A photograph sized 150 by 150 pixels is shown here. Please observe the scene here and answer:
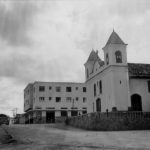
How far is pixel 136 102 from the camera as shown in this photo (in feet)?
130

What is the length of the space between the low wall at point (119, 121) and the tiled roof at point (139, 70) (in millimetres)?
8997

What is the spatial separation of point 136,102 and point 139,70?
18.1 ft

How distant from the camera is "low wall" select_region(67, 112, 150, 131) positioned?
31453 mm

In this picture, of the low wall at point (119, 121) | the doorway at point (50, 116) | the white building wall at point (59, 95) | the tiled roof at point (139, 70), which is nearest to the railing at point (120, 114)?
the low wall at point (119, 121)

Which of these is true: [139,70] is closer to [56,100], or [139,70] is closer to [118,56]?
[118,56]

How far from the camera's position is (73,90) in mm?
74875

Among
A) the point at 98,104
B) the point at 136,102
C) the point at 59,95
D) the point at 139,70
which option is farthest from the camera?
the point at 59,95

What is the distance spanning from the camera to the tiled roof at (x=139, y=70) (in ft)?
133

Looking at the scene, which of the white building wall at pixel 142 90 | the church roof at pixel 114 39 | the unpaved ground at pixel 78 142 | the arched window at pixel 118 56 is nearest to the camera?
the unpaved ground at pixel 78 142

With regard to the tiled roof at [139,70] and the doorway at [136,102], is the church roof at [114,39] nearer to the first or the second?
the tiled roof at [139,70]

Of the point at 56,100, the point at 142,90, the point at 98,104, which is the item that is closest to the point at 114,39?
the point at 142,90

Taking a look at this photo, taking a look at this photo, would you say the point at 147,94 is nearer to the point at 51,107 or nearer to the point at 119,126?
the point at 119,126

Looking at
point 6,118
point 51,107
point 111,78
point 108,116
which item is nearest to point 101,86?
point 111,78

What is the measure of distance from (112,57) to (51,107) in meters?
37.1
